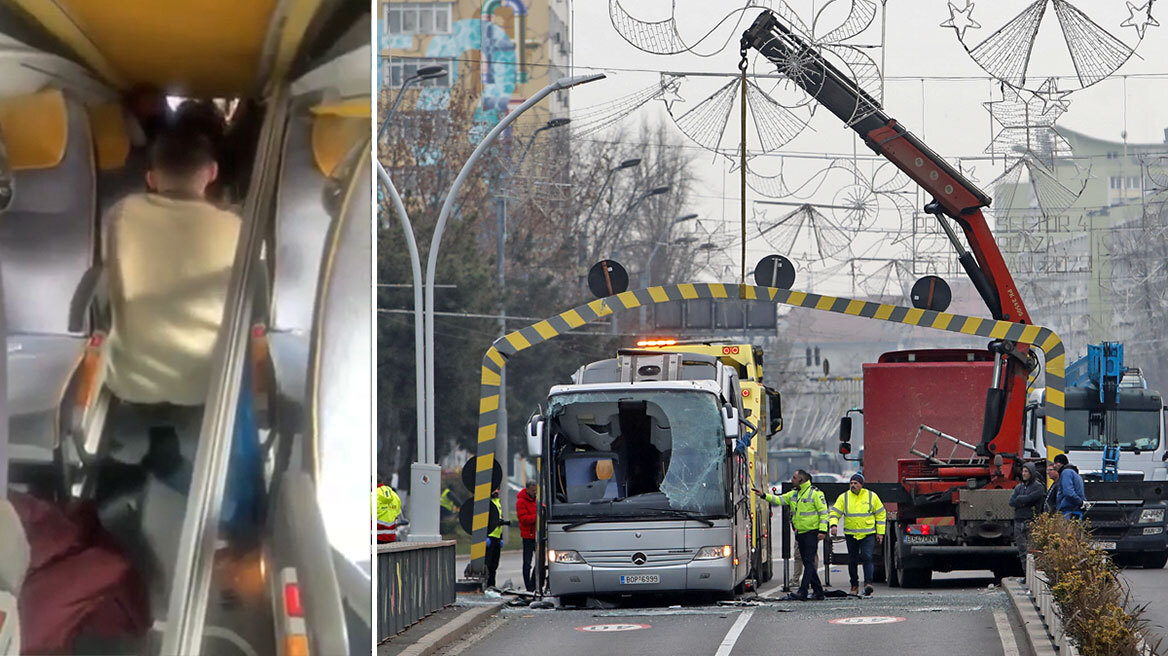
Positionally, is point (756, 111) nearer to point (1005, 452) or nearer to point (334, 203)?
point (1005, 452)

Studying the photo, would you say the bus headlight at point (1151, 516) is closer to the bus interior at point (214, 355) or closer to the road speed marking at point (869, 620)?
the road speed marking at point (869, 620)

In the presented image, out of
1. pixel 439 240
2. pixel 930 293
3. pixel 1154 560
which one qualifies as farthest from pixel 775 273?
pixel 1154 560

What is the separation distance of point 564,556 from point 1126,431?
14.1 metres

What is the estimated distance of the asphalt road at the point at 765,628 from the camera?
16.4m

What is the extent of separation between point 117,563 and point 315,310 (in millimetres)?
922

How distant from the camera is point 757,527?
82.3ft

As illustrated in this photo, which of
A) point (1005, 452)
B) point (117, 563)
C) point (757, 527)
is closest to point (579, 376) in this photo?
point (757, 527)

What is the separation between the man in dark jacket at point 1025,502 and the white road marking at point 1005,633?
398 centimetres

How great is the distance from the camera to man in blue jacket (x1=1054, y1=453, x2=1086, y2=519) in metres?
24.0

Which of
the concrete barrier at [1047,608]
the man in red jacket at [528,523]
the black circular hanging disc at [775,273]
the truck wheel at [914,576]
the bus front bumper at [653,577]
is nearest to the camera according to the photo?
the concrete barrier at [1047,608]

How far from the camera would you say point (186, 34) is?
4.82 metres

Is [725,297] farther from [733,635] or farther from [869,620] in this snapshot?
[733,635]

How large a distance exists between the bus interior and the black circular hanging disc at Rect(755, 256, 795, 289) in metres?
21.0

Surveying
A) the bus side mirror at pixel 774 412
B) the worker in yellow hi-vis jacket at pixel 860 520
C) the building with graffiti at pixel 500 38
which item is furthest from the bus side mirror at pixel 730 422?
the building with graffiti at pixel 500 38
